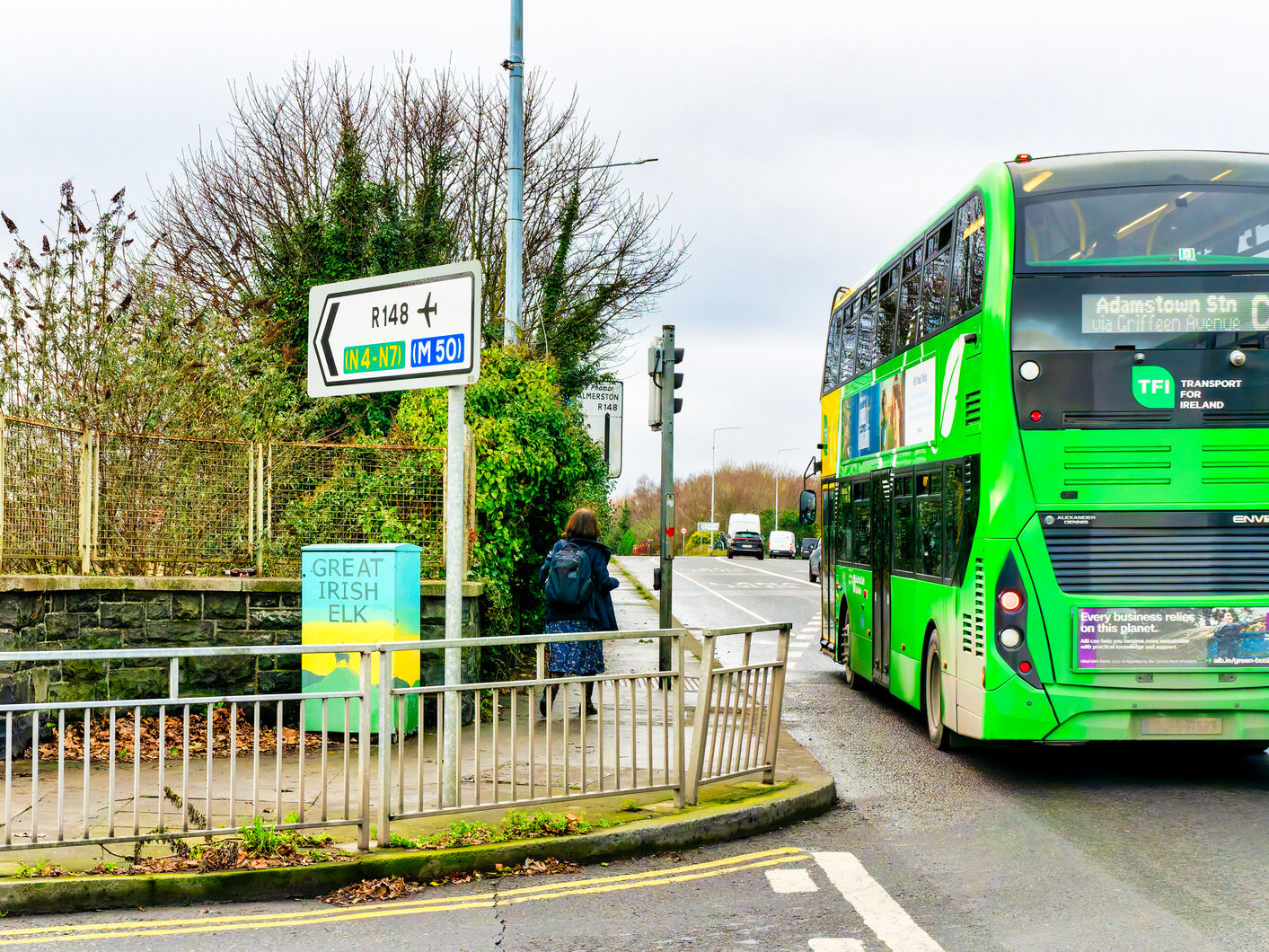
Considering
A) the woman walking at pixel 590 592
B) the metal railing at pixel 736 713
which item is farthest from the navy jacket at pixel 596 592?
the metal railing at pixel 736 713

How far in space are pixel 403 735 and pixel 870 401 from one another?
7612 millimetres

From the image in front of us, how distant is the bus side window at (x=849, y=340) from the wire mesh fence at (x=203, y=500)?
4.94m

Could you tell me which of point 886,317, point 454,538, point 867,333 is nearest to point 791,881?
point 454,538

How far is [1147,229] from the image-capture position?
28.0 feet

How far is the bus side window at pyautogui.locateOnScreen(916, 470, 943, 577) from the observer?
9.80 m

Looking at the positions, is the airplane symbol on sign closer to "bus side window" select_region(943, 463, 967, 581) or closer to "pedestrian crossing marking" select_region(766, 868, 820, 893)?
"pedestrian crossing marking" select_region(766, 868, 820, 893)

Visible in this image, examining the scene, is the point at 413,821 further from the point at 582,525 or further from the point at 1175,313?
the point at 1175,313

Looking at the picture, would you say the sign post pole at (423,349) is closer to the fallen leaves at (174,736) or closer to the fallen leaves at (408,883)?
the fallen leaves at (408,883)

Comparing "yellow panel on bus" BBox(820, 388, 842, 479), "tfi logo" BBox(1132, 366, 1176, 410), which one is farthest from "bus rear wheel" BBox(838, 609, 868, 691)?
"tfi logo" BBox(1132, 366, 1176, 410)

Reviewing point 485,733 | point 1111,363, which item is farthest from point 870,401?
point 485,733

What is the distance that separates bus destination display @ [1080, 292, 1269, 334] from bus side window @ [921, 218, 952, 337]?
5.02 feet

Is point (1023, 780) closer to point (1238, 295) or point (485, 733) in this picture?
point (1238, 295)

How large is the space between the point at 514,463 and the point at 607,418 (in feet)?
26.0

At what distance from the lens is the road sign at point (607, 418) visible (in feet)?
64.4
